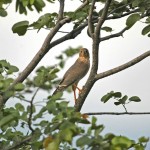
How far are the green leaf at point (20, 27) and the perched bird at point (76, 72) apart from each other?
2.02 meters

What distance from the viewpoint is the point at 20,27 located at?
6391mm

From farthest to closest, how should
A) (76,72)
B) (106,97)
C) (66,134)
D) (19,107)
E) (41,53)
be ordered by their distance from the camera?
(76,72) < (41,53) < (106,97) < (19,107) < (66,134)

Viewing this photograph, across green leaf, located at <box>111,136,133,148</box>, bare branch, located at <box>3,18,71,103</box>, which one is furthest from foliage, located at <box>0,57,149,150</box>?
bare branch, located at <box>3,18,71,103</box>

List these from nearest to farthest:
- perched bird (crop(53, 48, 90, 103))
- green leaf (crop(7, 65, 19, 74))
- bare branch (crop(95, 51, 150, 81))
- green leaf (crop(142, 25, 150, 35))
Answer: green leaf (crop(7, 65, 19, 74)) → green leaf (crop(142, 25, 150, 35)) → bare branch (crop(95, 51, 150, 81)) → perched bird (crop(53, 48, 90, 103))

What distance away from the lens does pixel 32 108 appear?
15.8 ft

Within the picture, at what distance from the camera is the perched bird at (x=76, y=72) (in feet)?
30.1

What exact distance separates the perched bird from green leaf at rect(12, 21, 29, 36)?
202 centimetres

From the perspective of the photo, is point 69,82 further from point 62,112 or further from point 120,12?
point 62,112

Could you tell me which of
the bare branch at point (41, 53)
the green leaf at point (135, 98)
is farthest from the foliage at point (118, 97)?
the bare branch at point (41, 53)

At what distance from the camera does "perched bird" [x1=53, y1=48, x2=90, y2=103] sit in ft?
30.1

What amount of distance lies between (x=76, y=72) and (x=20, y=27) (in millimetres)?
3833

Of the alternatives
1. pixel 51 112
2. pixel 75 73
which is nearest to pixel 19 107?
pixel 51 112

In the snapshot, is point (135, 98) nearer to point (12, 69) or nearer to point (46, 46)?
point (12, 69)

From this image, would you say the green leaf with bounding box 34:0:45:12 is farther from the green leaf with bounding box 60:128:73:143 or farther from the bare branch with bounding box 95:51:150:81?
the green leaf with bounding box 60:128:73:143
